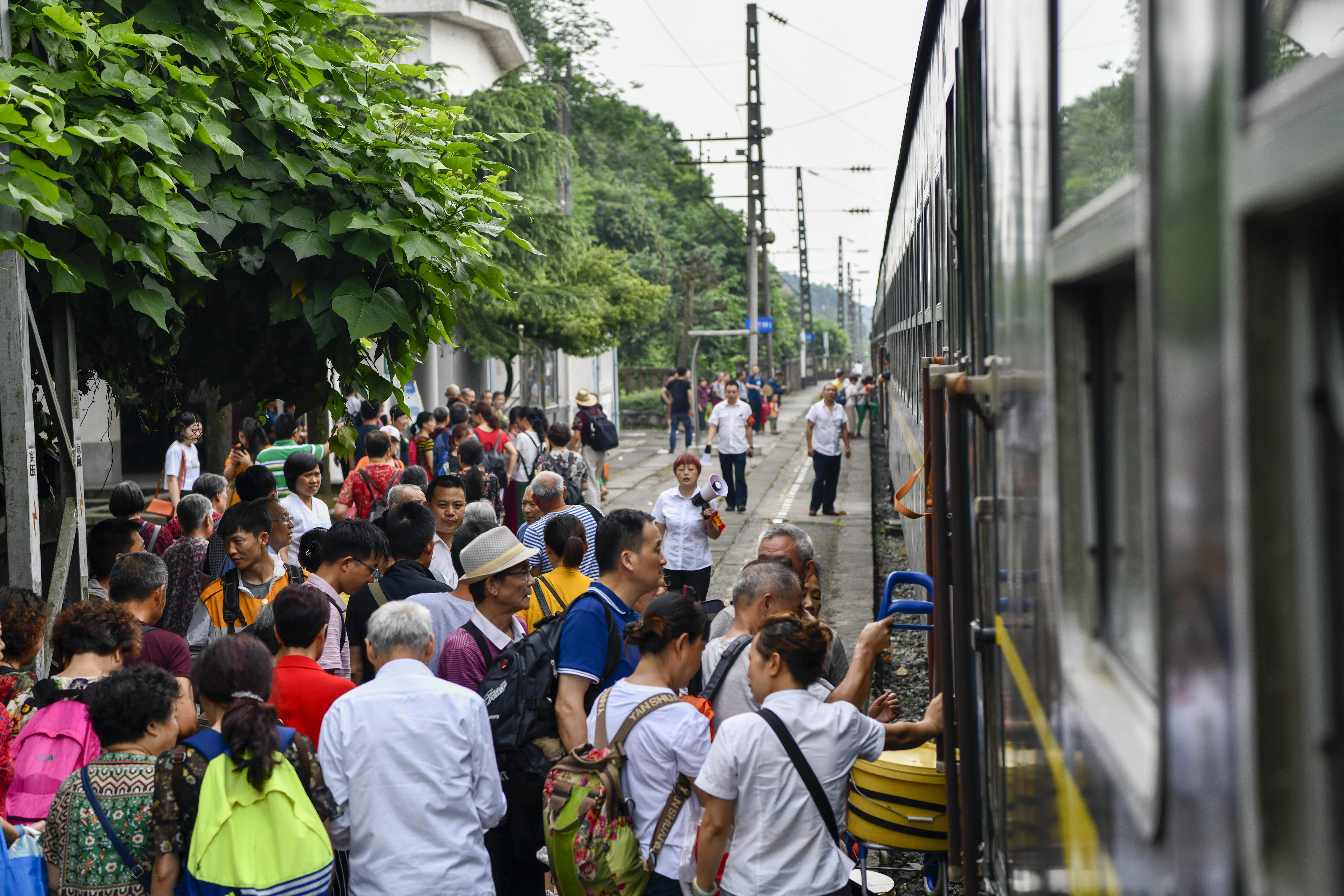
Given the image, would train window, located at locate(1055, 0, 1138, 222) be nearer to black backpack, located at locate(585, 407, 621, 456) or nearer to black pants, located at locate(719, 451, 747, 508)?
black backpack, located at locate(585, 407, 621, 456)

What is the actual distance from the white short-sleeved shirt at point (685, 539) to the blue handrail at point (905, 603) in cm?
348

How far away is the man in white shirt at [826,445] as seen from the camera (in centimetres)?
1416

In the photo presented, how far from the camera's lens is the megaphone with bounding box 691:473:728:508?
25.0 feet

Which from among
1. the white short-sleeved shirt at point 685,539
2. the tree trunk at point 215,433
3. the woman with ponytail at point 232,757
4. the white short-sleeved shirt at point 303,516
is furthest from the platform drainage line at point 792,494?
the woman with ponytail at point 232,757

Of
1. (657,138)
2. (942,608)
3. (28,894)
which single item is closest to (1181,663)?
(942,608)

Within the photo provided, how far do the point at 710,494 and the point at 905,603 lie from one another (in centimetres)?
369

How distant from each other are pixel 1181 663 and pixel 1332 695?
5.2 inches

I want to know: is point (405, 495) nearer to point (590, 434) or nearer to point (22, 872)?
point (22, 872)

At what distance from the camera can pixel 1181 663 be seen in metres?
0.98

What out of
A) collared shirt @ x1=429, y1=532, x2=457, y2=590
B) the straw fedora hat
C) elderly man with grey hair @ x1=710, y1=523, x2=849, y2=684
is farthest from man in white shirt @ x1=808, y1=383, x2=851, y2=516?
the straw fedora hat

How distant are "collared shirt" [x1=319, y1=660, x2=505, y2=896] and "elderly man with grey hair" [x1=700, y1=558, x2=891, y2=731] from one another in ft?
2.63

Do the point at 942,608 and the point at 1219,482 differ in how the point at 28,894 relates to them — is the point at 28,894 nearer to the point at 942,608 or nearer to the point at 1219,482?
the point at 942,608

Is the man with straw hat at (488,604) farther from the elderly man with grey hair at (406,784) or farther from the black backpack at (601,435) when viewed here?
the black backpack at (601,435)

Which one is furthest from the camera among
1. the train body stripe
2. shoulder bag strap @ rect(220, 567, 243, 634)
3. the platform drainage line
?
the platform drainage line
